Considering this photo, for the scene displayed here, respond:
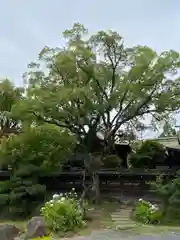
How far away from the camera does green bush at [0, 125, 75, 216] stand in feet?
54.0

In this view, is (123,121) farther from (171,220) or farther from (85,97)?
(171,220)

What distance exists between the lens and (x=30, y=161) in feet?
58.1

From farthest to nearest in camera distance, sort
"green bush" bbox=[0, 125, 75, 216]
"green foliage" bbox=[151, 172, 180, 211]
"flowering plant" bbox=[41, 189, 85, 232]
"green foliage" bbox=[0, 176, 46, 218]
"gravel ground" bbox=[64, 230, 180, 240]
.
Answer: "green bush" bbox=[0, 125, 75, 216], "green foliage" bbox=[0, 176, 46, 218], "green foliage" bbox=[151, 172, 180, 211], "flowering plant" bbox=[41, 189, 85, 232], "gravel ground" bbox=[64, 230, 180, 240]

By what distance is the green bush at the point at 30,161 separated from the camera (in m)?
16.5

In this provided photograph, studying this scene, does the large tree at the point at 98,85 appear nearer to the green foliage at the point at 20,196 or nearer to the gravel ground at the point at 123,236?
the green foliage at the point at 20,196

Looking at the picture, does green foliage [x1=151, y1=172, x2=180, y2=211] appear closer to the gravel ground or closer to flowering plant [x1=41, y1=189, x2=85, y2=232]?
the gravel ground

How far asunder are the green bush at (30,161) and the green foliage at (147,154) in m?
5.34

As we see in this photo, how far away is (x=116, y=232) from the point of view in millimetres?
10797

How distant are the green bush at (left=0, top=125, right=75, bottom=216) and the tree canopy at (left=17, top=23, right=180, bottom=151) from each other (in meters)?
0.90

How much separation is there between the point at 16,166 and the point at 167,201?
834cm

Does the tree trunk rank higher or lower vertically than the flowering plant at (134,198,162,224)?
higher

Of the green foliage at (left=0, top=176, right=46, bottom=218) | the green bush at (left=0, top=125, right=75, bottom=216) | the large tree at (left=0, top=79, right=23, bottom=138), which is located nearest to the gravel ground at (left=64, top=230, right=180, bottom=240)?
the green foliage at (left=0, top=176, right=46, bottom=218)

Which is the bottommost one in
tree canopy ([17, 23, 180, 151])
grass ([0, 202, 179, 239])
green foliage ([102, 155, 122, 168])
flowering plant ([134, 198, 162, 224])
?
grass ([0, 202, 179, 239])

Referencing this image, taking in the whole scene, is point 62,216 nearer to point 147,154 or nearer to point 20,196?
point 20,196
